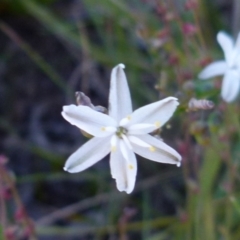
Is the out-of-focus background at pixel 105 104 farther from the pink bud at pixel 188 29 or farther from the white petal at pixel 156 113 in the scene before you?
the white petal at pixel 156 113

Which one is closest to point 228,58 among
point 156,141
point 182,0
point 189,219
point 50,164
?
point 156,141

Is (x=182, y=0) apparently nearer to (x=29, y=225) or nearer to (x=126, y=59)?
(x=126, y=59)

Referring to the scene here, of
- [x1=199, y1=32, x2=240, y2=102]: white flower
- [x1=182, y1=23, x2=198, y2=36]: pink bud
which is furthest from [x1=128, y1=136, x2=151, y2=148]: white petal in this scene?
[x1=182, y1=23, x2=198, y2=36]: pink bud

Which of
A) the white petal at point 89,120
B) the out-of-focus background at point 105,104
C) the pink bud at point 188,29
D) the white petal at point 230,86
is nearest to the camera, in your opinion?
the white petal at point 89,120

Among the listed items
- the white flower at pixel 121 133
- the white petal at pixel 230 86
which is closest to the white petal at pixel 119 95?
the white flower at pixel 121 133

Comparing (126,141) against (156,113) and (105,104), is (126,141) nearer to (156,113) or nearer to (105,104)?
(156,113)

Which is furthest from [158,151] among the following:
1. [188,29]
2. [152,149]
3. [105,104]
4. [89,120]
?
[105,104]
